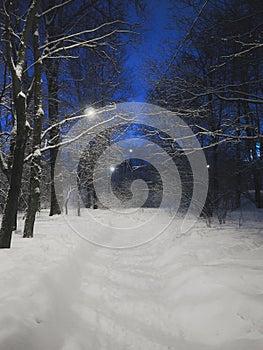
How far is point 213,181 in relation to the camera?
9.38 meters

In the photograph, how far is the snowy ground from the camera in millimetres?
2082

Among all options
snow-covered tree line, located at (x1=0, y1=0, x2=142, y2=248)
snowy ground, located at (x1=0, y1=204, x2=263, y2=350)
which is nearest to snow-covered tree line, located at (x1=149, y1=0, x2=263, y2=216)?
snow-covered tree line, located at (x1=0, y1=0, x2=142, y2=248)

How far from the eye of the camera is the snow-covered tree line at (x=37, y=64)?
4.33m

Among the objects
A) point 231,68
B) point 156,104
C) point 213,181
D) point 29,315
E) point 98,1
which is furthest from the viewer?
point 213,181

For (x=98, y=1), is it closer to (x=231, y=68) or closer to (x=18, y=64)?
(x=18, y=64)

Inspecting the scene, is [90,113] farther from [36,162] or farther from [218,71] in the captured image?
[218,71]

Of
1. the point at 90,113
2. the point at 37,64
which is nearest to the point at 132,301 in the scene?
the point at 90,113

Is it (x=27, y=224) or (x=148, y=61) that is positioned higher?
(x=148, y=61)

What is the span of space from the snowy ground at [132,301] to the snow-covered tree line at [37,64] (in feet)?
5.76

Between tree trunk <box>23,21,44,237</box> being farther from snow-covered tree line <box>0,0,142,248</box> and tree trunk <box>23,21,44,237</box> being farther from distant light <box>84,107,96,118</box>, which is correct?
distant light <box>84,107,96,118</box>

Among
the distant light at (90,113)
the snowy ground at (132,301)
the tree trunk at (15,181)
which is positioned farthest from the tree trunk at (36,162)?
the distant light at (90,113)

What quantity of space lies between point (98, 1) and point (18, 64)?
359 cm

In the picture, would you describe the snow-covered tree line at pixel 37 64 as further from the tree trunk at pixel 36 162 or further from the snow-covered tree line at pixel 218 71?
the snow-covered tree line at pixel 218 71

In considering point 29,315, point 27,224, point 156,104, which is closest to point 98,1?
point 156,104
